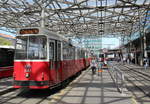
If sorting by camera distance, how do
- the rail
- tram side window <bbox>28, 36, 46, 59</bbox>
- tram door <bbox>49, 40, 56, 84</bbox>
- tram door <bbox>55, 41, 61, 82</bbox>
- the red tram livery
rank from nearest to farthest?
the red tram livery, tram side window <bbox>28, 36, 46, 59</bbox>, tram door <bbox>49, 40, 56, 84</bbox>, the rail, tram door <bbox>55, 41, 61, 82</bbox>

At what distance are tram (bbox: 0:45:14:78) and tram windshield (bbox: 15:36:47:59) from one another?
664 cm

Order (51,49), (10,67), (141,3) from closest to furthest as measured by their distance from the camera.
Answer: (51,49)
(10,67)
(141,3)

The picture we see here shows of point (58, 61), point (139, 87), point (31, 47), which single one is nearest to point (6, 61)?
point (58, 61)

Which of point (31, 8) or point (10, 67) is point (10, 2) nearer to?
point (31, 8)

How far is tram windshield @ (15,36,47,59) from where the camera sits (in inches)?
331

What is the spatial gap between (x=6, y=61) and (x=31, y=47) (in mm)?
7634

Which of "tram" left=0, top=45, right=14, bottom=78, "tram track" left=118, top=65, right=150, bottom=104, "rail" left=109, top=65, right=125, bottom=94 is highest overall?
"tram" left=0, top=45, right=14, bottom=78

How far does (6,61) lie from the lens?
49.7ft

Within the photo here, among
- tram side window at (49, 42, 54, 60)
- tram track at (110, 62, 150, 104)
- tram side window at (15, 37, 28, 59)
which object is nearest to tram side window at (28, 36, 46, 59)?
tram side window at (15, 37, 28, 59)

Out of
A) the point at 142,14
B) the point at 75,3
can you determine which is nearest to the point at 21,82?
the point at 75,3

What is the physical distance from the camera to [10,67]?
15.5m

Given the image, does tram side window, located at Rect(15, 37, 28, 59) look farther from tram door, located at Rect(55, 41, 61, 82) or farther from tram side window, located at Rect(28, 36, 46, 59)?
tram door, located at Rect(55, 41, 61, 82)

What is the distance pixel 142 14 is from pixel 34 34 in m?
24.4

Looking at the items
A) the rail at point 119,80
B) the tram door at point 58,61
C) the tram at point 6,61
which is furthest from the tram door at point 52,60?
the tram at point 6,61
